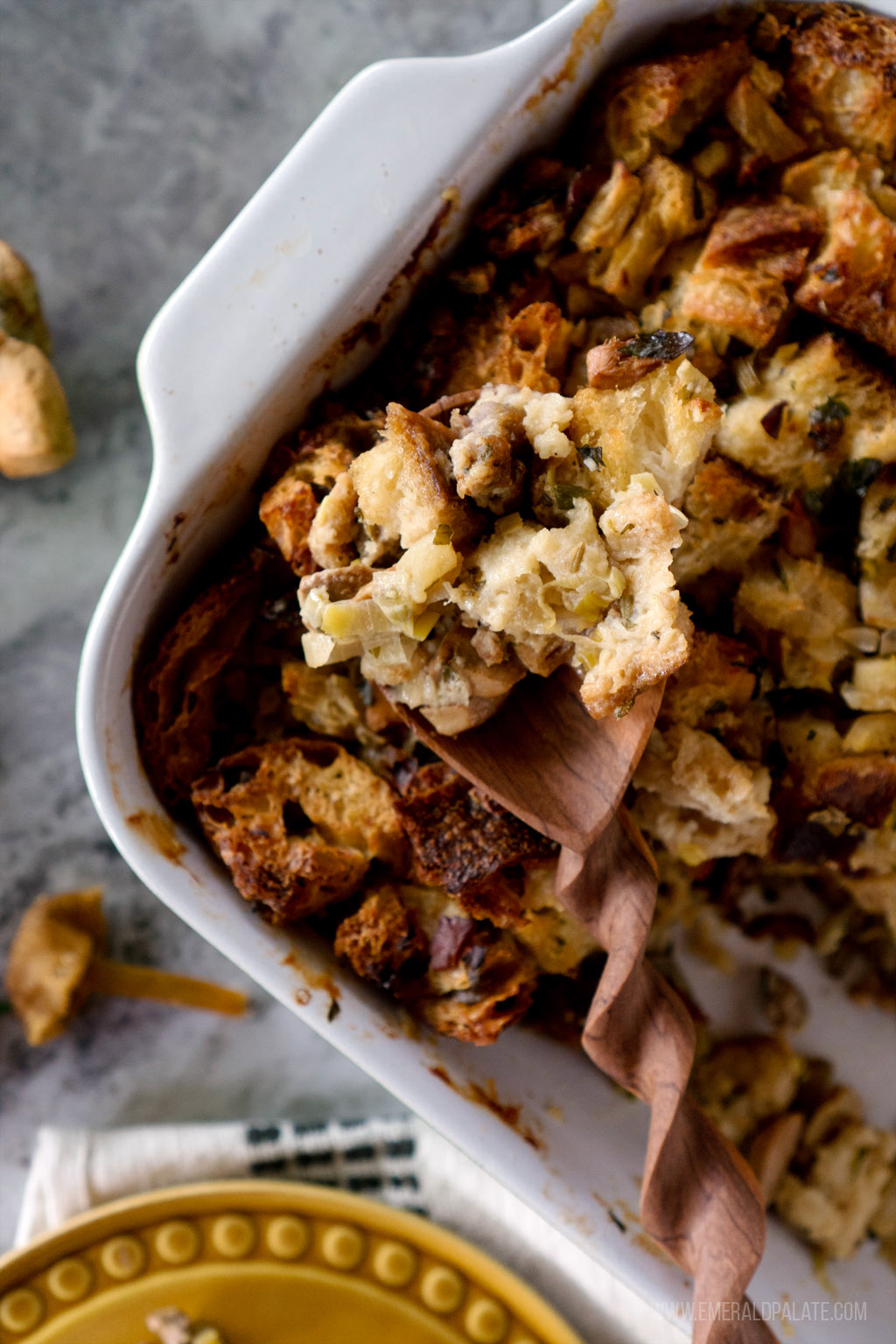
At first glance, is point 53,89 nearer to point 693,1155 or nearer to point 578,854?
point 578,854

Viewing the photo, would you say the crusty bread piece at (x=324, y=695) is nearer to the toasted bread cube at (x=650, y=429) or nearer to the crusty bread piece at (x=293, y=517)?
the crusty bread piece at (x=293, y=517)

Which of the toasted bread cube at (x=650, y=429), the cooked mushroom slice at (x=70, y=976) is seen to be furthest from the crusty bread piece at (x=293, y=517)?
the cooked mushroom slice at (x=70, y=976)


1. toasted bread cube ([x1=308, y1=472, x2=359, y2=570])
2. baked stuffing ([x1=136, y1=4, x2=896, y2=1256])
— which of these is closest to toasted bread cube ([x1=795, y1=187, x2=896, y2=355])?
baked stuffing ([x1=136, y1=4, x2=896, y2=1256])

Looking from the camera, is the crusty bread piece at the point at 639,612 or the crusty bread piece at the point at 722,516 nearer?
the crusty bread piece at the point at 639,612

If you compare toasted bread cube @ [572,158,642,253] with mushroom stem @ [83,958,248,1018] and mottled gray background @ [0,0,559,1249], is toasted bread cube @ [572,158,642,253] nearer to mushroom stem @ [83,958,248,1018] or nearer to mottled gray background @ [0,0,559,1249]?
mottled gray background @ [0,0,559,1249]

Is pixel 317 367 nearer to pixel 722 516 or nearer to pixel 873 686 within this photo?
pixel 722 516
